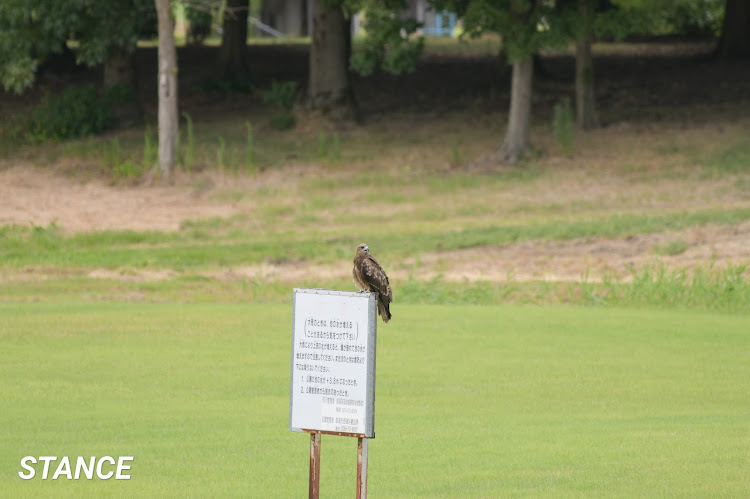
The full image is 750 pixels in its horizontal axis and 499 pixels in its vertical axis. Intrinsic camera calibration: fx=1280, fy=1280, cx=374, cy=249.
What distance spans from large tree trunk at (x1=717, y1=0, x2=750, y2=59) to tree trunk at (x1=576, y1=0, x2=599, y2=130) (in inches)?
413

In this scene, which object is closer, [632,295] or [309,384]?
[309,384]

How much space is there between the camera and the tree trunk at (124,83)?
36.8 metres

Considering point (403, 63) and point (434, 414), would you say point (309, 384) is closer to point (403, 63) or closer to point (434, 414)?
point (434, 414)

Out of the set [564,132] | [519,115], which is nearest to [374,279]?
[519,115]

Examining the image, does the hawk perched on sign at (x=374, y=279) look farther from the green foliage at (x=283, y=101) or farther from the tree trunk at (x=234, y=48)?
the tree trunk at (x=234, y=48)

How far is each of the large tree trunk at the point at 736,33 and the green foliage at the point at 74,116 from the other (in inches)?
798

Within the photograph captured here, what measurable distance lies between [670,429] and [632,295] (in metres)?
9.31

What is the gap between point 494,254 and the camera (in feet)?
77.5

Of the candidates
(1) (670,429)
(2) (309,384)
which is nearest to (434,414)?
(1) (670,429)

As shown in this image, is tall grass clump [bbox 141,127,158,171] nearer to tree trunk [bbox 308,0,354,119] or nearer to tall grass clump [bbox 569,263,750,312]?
tree trunk [bbox 308,0,354,119]

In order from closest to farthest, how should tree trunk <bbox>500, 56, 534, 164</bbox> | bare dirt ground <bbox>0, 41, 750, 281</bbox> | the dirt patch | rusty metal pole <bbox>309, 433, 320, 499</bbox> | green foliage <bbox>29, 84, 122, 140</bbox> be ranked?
1. rusty metal pole <bbox>309, 433, 320, 499</bbox>
2. bare dirt ground <bbox>0, 41, 750, 281</bbox>
3. the dirt patch
4. tree trunk <bbox>500, 56, 534, 164</bbox>
5. green foliage <bbox>29, 84, 122, 140</bbox>

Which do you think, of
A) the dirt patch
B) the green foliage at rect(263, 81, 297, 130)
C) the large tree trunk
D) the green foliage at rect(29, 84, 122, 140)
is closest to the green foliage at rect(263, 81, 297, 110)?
the green foliage at rect(263, 81, 297, 130)

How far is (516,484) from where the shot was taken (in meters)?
8.34

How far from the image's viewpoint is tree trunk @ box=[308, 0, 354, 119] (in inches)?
1414
